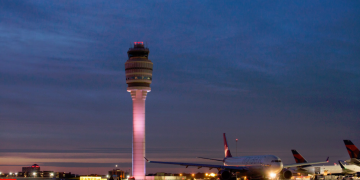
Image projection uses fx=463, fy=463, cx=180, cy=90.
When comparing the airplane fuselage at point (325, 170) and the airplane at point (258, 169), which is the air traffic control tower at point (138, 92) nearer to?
the airplane at point (258, 169)

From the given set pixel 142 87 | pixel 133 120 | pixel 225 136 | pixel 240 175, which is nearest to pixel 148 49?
pixel 142 87

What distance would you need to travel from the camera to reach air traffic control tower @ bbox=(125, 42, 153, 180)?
145 metres

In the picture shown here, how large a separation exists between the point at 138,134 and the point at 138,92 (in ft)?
43.7

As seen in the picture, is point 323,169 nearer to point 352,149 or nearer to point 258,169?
point 352,149

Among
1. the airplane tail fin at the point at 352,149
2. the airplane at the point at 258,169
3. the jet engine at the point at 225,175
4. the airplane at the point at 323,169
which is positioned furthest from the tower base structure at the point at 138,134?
the airplane tail fin at the point at 352,149

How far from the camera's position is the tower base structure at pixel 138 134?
145125mm

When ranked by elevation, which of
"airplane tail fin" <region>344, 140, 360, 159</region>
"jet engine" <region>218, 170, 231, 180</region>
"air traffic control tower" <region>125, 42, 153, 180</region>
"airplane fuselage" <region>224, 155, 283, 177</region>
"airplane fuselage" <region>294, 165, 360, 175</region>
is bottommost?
"jet engine" <region>218, 170, 231, 180</region>

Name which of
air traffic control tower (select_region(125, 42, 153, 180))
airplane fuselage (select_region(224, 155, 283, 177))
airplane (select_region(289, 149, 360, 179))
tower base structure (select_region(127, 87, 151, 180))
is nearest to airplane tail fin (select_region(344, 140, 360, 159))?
airplane (select_region(289, 149, 360, 179))

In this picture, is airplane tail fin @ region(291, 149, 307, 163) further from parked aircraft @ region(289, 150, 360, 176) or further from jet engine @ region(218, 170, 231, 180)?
jet engine @ region(218, 170, 231, 180)

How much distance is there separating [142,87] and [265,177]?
178ft

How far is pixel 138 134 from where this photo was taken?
477 feet

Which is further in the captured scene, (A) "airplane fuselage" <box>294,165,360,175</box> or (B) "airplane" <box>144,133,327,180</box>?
(A) "airplane fuselage" <box>294,165,360,175</box>

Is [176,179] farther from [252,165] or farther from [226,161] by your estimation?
[252,165]

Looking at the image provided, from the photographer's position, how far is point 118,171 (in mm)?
196500
